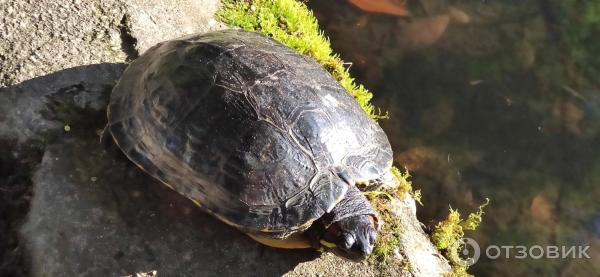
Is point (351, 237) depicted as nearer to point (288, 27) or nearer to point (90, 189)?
point (90, 189)

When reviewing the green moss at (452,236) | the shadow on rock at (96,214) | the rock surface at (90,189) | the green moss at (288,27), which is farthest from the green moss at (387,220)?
the green moss at (288,27)

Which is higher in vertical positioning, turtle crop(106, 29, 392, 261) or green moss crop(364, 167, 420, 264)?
turtle crop(106, 29, 392, 261)

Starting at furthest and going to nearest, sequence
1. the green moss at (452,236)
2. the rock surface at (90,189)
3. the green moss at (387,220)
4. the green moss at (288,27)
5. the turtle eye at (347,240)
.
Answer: the green moss at (288,27) < the green moss at (452,236) < the green moss at (387,220) < the rock surface at (90,189) < the turtle eye at (347,240)

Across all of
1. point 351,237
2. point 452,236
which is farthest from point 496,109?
point 351,237

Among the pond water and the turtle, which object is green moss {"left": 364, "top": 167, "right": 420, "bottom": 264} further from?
the pond water

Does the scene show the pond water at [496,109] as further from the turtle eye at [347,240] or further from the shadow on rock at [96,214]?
the shadow on rock at [96,214]

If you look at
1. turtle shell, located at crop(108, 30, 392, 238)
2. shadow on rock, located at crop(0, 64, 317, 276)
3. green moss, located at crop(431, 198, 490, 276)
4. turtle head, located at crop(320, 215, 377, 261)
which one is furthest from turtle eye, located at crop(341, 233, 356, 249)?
green moss, located at crop(431, 198, 490, 276)

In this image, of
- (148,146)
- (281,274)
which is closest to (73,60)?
(148,146)
